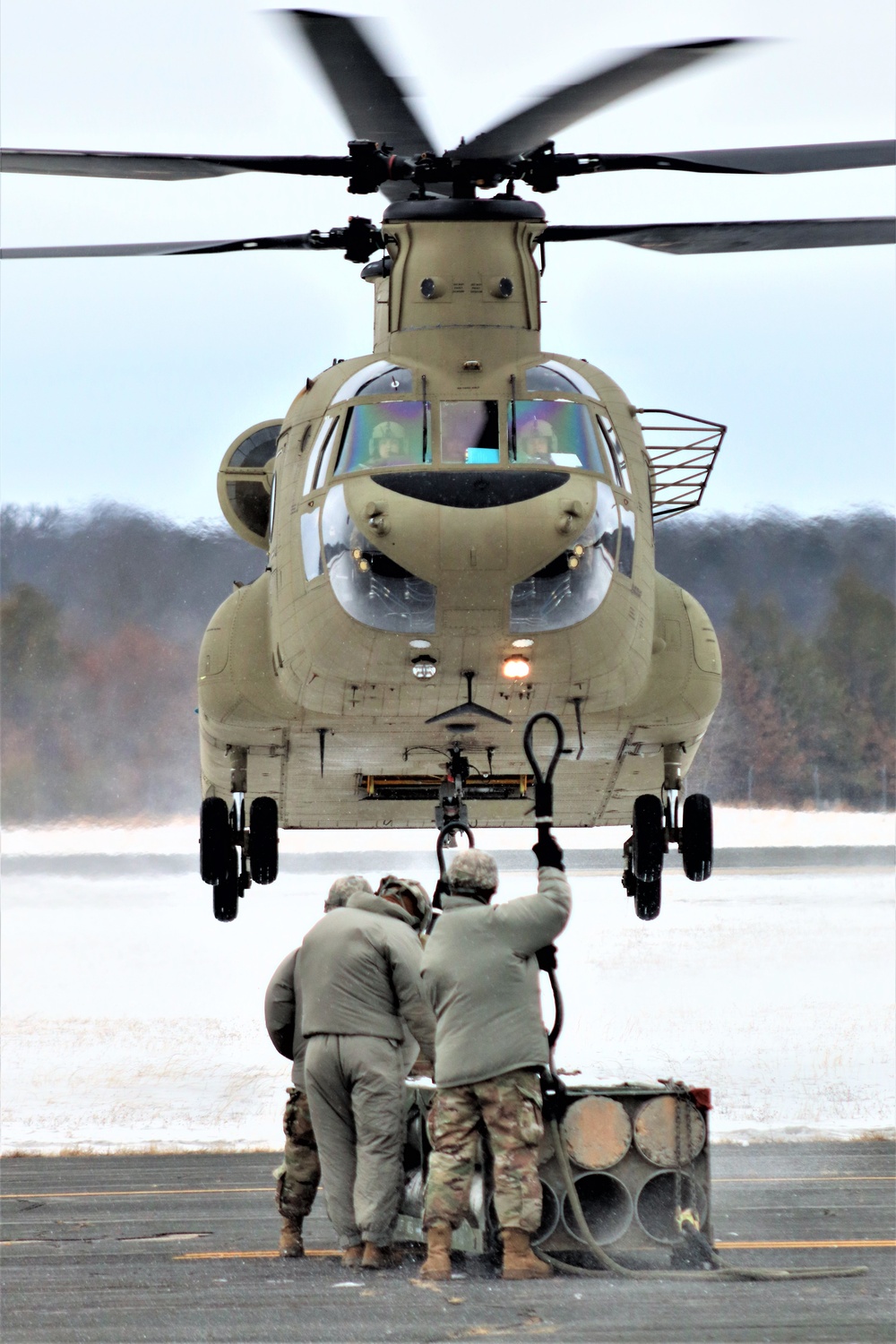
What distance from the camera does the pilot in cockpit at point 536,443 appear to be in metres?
10.0

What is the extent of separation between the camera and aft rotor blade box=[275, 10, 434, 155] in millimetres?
9609

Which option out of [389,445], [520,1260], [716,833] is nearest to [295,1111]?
[520,1260]

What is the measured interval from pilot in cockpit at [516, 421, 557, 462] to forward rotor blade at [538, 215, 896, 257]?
244 centimetres

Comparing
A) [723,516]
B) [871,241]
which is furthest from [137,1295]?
[723,516]

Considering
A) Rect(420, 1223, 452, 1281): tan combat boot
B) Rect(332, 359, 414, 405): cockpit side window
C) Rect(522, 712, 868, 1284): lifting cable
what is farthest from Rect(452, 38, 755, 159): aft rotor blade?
Rect(420, 1223, 452, 1281): tan combat boot

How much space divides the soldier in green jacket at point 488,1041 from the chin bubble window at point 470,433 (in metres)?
4.36

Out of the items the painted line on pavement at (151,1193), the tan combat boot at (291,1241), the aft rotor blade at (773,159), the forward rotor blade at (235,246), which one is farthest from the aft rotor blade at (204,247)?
the tan combat boot at (291,1241)

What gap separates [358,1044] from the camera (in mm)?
6535

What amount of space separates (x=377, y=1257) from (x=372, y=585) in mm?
4542

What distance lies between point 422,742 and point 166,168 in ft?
14.3

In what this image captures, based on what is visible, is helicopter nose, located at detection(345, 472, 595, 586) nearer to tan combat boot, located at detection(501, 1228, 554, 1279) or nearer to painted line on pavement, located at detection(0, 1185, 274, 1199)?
painted line on pavement, located at detection(0, 1185, 274, 1199)

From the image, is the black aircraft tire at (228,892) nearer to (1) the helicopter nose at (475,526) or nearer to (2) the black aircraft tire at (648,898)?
(2) the black aircraft tire at (648,898)

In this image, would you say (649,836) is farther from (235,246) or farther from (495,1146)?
(495,1146)

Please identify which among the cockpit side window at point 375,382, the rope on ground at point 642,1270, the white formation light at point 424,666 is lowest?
the rope on ground at point 642,1270
